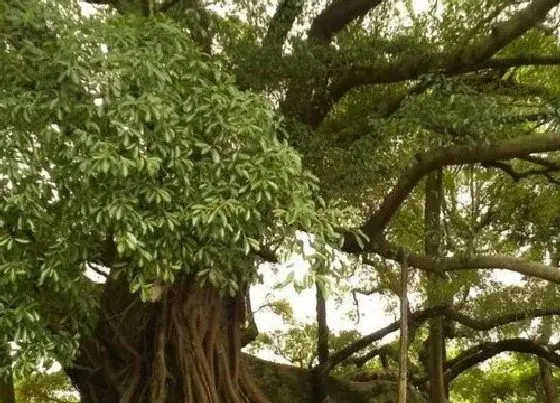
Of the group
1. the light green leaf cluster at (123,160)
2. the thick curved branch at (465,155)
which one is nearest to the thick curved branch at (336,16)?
the thick curved branch at (465,155)

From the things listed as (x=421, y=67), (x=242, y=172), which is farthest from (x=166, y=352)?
(x=421, y=67)

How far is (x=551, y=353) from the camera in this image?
7.57 meters

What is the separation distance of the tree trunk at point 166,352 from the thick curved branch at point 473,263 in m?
1.25

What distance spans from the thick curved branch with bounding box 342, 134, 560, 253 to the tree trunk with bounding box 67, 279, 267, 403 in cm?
142

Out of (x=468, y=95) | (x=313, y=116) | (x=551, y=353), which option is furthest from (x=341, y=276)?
(x=551, y=353)

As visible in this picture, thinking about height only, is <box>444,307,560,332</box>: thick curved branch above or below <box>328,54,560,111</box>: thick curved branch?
below

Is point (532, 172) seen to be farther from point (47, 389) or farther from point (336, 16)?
point (47, 389)

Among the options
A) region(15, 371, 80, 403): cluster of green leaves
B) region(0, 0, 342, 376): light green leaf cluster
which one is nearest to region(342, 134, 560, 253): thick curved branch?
region(0, 0, 342, 376): light green leaf cluster

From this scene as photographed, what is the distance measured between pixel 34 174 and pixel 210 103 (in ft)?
2.73

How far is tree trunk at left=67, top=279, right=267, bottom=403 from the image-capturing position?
185 inches

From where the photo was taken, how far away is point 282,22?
208 inches

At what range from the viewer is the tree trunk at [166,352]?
15.5 feet

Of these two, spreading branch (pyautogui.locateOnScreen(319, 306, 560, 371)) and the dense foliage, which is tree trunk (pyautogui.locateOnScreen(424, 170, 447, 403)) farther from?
spreading branch (pyautogui.locateOnScreen(319, 306, 560, 371))

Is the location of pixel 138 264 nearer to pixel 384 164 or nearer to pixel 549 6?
pixel 384 164
